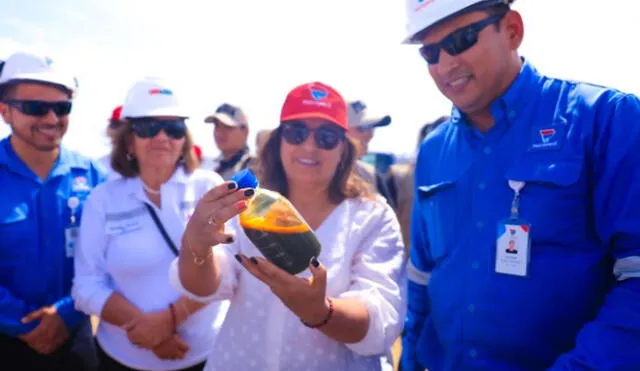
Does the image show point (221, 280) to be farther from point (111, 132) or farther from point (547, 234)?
point (111, 132)

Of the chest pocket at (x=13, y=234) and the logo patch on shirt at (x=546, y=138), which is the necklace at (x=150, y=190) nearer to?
the chest pocket at (x=13, y=234)

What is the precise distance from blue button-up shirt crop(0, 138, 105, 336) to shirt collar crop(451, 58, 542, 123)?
3138mm

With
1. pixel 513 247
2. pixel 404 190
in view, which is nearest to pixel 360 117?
pixel 404 190

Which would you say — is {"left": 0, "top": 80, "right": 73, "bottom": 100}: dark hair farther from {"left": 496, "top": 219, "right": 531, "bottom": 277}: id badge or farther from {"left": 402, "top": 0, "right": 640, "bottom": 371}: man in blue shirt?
{"left": 496, "top": 219, "right": 531, "bottom": 277}: id badge

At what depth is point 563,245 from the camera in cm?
173

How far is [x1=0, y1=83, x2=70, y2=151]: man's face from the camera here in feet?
11.5

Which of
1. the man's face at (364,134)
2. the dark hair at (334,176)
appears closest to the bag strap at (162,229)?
the dark hair at (334,176)

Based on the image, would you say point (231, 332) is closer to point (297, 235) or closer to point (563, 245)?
point (297, 235)

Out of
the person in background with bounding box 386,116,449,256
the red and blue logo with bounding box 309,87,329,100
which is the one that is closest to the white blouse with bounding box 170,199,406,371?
the red and blue logo with bounding box 309,87,329,100

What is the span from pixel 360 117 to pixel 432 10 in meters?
3.76

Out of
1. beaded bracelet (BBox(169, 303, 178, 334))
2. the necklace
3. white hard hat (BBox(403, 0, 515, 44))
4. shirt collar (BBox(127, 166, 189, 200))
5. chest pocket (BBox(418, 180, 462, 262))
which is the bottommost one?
beaded bracelet (BBox(169, 303, 178, 334))

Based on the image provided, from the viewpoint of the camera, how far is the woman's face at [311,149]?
2.55 meters

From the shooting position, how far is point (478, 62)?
75.4 inches

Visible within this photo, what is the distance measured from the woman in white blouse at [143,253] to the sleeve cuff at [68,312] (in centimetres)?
30
